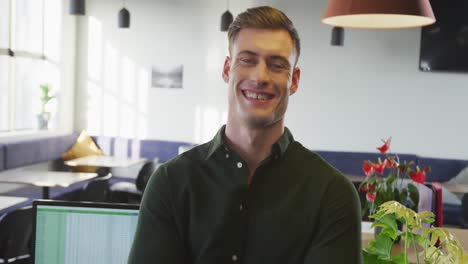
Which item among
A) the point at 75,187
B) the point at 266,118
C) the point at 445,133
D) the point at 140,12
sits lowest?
the point at 75,187

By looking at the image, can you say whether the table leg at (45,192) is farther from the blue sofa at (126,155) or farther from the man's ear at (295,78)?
the man's ear at (295,78)

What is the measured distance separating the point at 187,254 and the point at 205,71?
6.01 meters

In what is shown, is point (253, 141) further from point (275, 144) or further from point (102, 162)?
point (102, 162)

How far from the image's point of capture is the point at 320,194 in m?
1.27

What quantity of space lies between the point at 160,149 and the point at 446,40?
3746mm

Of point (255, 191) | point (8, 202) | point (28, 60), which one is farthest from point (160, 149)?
point (255, 191)

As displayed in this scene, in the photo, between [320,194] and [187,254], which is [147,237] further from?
[320,194]

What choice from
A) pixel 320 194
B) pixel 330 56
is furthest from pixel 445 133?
pixel 320 194

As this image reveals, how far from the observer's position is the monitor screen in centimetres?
662

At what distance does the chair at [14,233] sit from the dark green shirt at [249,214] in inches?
88.7

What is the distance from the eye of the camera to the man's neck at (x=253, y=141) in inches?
53.1

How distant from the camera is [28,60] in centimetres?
676

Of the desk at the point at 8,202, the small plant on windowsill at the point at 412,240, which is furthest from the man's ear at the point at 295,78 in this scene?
the desk at the point at 8,202

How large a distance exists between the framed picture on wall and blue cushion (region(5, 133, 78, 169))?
4.24 feet
